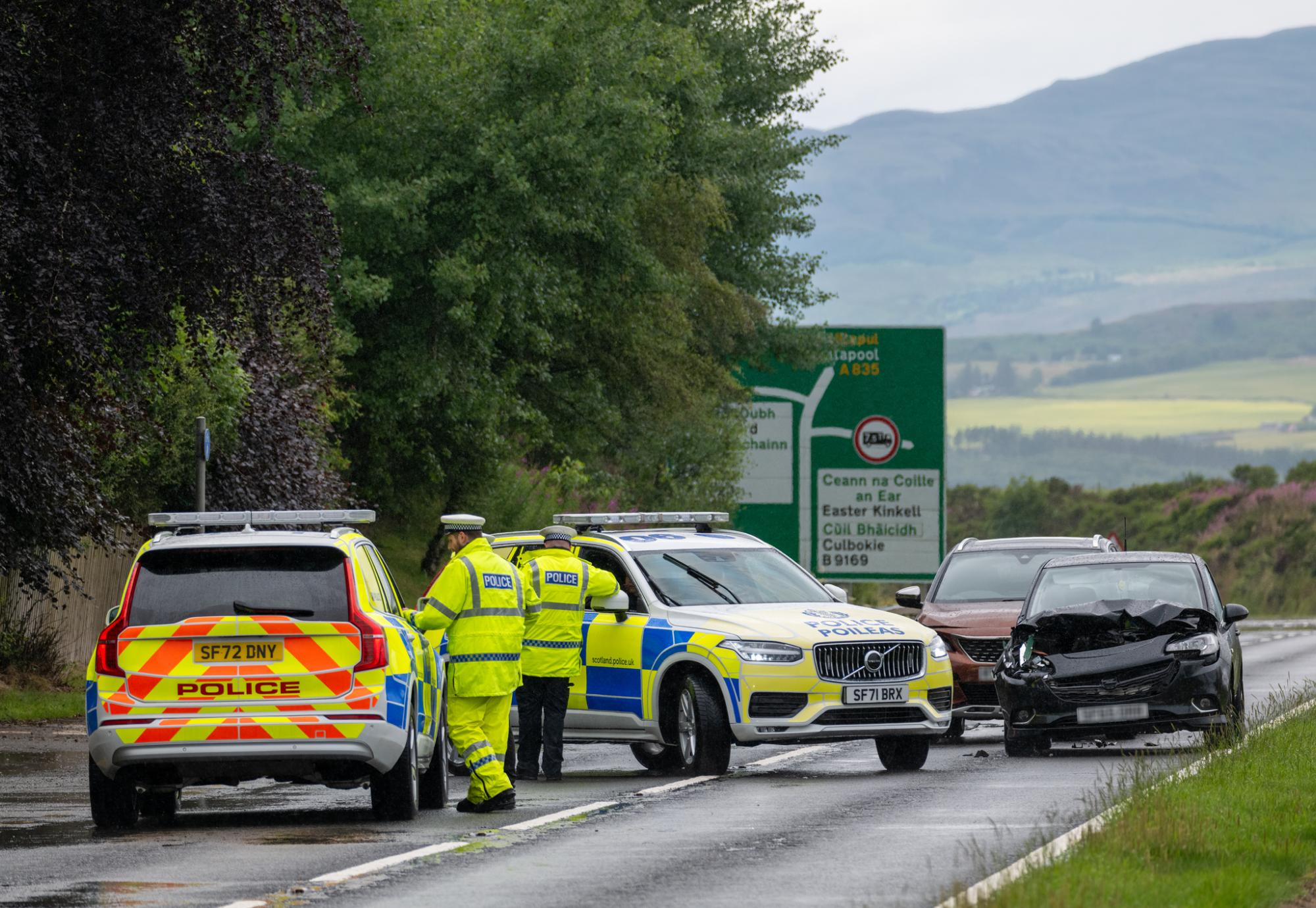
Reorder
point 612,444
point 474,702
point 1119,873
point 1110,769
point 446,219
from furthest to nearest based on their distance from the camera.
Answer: point 612,444, point 446,219, point 1110,769, point 474,702, point 1119,873

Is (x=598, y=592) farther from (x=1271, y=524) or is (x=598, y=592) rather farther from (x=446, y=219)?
(x=1271, y=524)

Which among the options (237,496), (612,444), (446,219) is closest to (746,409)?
(612,444)

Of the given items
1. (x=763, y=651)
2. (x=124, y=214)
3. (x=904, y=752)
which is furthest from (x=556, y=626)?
(x=124, y=214)

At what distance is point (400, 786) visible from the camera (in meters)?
13.6

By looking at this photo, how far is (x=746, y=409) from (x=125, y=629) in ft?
88.5

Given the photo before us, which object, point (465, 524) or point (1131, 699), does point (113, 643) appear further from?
point (1131, 699)

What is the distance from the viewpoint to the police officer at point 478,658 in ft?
46.8

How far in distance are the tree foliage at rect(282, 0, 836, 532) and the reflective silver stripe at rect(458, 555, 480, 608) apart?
1514 centimetres

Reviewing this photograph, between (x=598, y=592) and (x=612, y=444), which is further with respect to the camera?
(x=612, y=444)

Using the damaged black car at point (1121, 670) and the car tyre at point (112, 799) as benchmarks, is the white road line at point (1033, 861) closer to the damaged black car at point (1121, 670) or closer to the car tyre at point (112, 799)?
the damaged black car at point (1121, 670)

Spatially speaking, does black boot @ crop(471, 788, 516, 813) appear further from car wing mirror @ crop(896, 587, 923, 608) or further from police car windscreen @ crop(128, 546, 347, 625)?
car wing mirror @ crop(896, 587, 923, 608)

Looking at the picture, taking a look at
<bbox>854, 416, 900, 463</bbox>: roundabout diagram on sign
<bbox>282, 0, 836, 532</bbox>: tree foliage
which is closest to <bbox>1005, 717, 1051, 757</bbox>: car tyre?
<bbox>282, 0, 836, 532</bbox>: tree foliage

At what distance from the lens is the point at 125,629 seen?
43.2 feet

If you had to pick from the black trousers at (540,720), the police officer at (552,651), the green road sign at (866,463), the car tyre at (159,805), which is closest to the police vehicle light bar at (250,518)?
the car tyre at (159,805)
